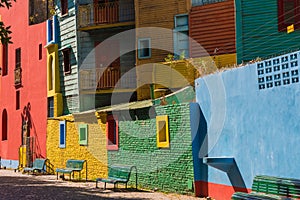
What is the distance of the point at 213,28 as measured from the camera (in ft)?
67.4

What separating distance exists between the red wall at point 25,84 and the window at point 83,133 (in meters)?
4.75

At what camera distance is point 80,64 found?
24.2 m

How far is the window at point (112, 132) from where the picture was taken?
18086 millimetres

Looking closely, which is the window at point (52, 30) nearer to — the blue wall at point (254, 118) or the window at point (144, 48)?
the window at point (144, 48)

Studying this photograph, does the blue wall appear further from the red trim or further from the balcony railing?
the balcony railing

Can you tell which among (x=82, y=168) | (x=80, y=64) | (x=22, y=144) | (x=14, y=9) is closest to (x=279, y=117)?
(x=82, y=168)

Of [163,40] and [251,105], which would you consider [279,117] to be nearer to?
[251,105]

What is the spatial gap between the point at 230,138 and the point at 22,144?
1858cm

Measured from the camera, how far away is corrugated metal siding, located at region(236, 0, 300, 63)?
A: 60.8 ft

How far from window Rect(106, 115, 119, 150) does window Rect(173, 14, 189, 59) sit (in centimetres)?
461

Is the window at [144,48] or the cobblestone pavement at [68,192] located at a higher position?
the window at [144,48]

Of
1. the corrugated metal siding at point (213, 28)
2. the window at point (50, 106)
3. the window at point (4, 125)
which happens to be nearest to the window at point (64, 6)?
the window at point (50, 106)

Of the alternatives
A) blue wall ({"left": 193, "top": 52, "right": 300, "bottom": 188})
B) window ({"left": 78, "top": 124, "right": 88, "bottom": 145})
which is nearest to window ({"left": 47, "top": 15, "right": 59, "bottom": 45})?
window ({"left": 78, "top": 124, "right": 88, "bottom": 145})

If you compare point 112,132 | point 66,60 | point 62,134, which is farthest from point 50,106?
point 112,132
